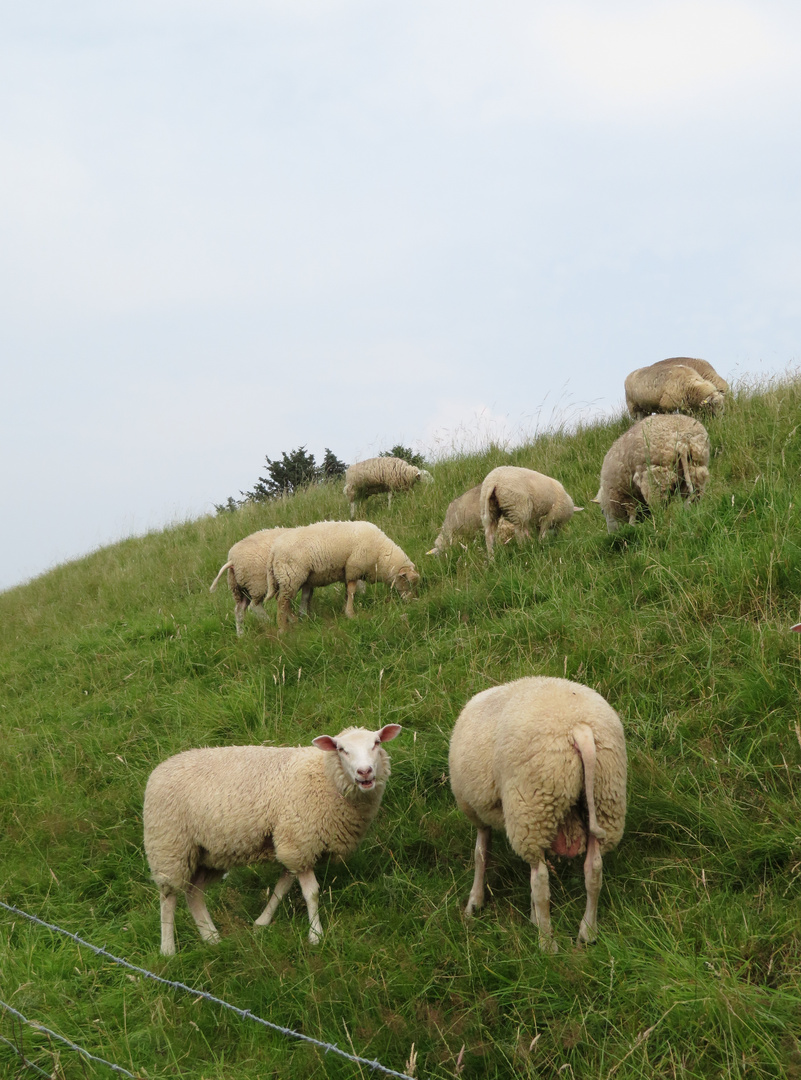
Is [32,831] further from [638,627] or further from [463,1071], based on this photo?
[638,627]

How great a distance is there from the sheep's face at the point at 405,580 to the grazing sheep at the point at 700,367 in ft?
15.1

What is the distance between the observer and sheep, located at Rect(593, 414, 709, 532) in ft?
23.4

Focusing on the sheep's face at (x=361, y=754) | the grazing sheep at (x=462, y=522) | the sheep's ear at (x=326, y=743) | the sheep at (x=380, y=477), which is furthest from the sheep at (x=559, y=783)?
the sheep at (x=380, y=477)

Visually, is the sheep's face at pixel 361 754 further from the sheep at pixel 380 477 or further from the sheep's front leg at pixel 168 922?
the sheep at pixel 380 477

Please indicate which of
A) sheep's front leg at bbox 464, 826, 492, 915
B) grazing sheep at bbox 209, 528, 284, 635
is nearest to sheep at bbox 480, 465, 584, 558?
grazing sheep at bbox 209, 528, 284, 635

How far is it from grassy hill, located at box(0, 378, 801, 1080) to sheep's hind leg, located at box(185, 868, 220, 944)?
79 mm

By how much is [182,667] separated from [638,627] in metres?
4.62

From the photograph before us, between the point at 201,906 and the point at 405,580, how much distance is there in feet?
14.8

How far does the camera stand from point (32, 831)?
18.7ft

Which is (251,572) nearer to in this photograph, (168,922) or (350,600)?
(350,600)

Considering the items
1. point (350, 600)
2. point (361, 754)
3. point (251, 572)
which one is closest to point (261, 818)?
point (361, 754)

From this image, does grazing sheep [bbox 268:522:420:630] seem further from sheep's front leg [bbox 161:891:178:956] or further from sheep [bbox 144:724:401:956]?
sheep's front leg [bbox 161:891:178:956]

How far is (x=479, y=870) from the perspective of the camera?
3982 millimetres

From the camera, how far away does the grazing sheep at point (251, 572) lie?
9180mm
